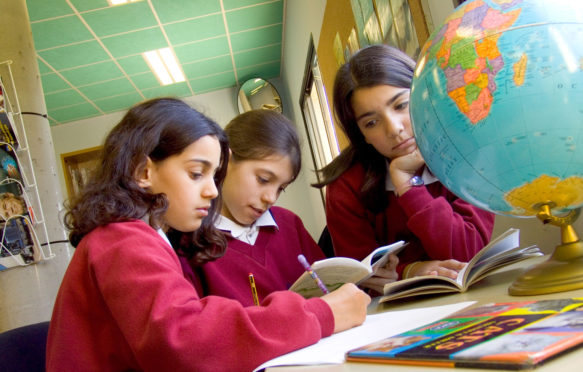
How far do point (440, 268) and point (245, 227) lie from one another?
70cm

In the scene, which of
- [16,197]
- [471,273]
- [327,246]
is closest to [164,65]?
[16,197]

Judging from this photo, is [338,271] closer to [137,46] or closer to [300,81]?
[300,81]

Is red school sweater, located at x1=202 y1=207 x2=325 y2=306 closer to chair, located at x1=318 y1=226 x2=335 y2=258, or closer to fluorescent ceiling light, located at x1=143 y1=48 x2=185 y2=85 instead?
chair, located at x1=318 y1=226 x2=335 y2=258

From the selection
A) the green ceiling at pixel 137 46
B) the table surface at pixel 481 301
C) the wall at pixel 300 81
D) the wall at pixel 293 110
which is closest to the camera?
the table surface at pixel 481 301

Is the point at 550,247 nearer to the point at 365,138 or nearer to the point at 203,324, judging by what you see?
the point at 365,138

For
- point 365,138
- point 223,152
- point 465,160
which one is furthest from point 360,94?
point 465,160

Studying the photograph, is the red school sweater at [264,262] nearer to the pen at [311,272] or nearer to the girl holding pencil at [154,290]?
the girl holding pencil at [154,290]

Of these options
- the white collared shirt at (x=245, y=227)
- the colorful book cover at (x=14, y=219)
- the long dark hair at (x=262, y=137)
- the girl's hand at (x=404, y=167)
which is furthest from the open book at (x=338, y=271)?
the colorful book cover at (x=14, y=219)

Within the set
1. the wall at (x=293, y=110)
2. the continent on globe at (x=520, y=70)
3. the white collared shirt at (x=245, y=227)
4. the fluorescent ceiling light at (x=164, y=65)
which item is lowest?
the white collared shirt at (x=245, y=227)

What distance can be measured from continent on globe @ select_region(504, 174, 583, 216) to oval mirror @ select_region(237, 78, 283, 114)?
17.4ft

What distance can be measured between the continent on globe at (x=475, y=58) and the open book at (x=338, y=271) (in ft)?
1.20

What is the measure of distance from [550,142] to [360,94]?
0.79 m

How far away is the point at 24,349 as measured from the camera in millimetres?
1027

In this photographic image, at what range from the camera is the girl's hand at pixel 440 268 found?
1030 millimetres
